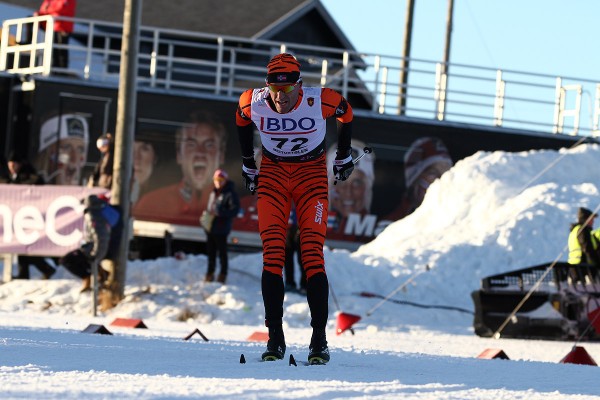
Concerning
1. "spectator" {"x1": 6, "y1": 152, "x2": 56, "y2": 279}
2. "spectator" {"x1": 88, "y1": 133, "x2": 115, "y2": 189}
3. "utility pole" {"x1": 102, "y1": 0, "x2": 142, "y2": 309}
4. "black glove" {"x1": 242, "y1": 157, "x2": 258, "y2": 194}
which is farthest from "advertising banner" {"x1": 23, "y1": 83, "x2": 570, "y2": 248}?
"black glove" {"x1": 242, "y1": 157, "x2": 258, "y2": 194}

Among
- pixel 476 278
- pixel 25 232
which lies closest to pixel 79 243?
pixel 25 232

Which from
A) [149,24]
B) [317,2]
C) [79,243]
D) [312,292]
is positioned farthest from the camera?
[317,2]

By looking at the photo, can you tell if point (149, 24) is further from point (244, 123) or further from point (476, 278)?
point (244, 123)

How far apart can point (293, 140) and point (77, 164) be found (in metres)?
17.0

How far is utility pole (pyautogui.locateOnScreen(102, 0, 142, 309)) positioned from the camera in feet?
59.4

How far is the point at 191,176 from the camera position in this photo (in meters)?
25.0

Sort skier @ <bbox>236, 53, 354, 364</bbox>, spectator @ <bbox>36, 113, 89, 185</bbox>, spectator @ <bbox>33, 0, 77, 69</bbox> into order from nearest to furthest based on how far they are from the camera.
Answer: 1. skier @ <bbox>236, 53, 354, 364</bbox>
2. spectator @ <bbox>36, 113, 89, 185</bbox>
3. spectator @ <bbox>33, 0, 77, 69</bbox>

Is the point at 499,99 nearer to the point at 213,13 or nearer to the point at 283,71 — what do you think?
the point at 213,13

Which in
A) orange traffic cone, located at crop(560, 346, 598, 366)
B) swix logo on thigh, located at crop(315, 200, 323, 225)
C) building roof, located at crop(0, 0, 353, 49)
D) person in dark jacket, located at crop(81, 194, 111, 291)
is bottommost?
orange traffic cone, located at crop(560, 346, 598, 366)

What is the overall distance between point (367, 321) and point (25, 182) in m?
5.83

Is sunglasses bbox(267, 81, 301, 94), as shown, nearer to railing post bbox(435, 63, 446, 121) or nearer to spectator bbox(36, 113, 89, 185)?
spectator bbox(36, 113, 89, 185)

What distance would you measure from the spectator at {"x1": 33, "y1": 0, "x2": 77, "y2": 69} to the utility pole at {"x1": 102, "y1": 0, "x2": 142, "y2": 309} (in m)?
7.54

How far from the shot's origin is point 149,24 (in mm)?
35344

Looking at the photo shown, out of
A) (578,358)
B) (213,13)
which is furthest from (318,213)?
(213,13)
